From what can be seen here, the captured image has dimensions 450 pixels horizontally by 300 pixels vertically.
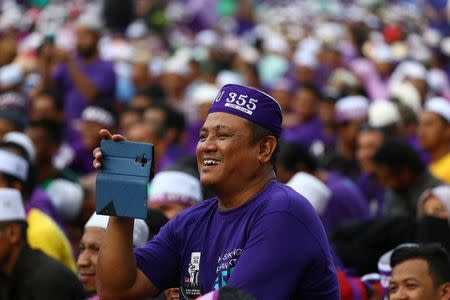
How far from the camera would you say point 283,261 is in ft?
13.8

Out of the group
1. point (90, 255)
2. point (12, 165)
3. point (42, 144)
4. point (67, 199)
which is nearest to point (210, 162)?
point (90, 255)

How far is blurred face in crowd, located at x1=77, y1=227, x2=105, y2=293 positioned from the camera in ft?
20.6

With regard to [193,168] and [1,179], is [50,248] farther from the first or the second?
[193,168]

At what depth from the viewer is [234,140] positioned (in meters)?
4.48

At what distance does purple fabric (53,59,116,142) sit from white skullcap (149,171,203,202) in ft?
18.1

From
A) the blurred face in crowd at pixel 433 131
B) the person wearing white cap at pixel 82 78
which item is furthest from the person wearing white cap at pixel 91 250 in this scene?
the person wearing white cap at pixel 82 78

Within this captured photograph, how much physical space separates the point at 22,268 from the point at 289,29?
60.0 ft

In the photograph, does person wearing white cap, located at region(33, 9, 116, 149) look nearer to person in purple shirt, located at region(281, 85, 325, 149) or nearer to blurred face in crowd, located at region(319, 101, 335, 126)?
person in purple shirt, located at region(281, 85, 325, 149)

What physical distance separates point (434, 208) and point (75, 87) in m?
6.58

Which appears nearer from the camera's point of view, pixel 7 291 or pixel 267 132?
pixel 267 132

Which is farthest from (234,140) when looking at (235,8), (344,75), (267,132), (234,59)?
(235,8)

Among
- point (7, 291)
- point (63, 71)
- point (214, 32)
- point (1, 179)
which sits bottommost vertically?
point (7, 291)

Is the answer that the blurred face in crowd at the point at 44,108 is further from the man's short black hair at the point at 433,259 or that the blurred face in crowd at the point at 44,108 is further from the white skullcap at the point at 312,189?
the man's short black hair at the point at 433,259

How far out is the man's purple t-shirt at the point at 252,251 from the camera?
4.21 meters
